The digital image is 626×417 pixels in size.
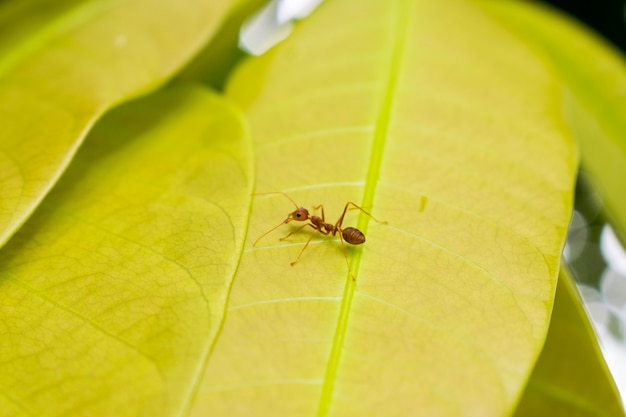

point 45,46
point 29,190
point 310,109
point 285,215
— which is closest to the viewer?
point 29,190

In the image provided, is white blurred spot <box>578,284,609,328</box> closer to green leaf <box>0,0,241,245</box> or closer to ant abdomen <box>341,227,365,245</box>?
ant abdomen <box>341,227,365,245</box>

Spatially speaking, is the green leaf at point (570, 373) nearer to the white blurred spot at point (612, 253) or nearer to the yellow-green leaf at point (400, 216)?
the yellow-green leaf at point (400, 216)

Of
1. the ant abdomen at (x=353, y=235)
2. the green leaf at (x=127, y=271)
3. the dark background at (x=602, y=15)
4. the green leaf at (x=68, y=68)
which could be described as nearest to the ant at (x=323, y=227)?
the ant abdomen at (x=353, y=235)

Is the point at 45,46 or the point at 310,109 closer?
the point at 310,109

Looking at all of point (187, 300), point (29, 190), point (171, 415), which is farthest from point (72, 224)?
point (171, 415)

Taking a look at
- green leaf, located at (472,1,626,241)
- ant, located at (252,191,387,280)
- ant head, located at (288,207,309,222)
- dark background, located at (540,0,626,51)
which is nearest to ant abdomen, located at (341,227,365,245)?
ant, located at (252,191,387,280)

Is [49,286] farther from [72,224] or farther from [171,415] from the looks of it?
[171,415]

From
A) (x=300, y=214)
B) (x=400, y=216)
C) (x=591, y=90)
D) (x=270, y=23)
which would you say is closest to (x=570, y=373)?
(x=400, y=216)
